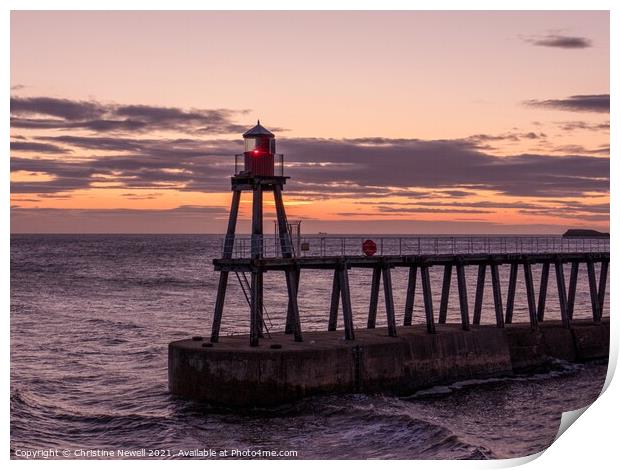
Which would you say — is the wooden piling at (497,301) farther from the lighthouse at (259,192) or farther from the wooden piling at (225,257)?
the wooden piling at (225,257)

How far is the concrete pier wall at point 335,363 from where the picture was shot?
2608 cm

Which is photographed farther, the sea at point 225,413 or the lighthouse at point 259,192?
the lighthouse at point 259,192

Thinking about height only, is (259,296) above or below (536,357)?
above

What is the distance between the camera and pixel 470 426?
84.1ft

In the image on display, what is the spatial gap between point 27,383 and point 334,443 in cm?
1379

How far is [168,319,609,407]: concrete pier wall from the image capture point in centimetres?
2608

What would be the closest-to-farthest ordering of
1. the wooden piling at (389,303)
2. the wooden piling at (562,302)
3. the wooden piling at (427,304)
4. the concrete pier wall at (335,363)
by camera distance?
the concrete pier wall at (335,363) < the wooden piling at (389,303) < the wooden piling at (427,304) < the wooden piling at (562,302)

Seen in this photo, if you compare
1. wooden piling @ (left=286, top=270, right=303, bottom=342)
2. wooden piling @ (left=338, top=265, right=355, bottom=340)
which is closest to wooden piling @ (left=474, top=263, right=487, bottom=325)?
wooden piling @ (left=338, top=265, right=355, bottom=340)

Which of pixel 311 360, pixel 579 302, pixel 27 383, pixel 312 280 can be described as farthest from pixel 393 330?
pixel 312 280

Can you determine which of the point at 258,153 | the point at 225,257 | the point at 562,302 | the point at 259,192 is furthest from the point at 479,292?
the point at 225,257

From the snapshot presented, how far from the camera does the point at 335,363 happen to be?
27.0m

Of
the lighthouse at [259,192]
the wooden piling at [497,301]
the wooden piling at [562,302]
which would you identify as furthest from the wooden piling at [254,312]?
the wooden piling at [562,302]

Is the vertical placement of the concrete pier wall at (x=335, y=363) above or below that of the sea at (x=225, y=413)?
above
